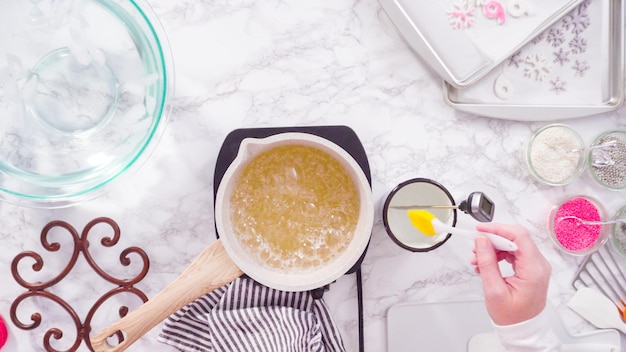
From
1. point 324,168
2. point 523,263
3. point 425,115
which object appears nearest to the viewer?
point 523,263

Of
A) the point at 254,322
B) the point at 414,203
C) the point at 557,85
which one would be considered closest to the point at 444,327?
the point at 414,203

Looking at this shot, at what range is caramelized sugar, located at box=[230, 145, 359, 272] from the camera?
3.04 feet

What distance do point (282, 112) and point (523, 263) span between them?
441 mm

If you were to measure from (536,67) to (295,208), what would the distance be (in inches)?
18.4

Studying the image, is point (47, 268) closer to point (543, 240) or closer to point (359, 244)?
point (359, 244)

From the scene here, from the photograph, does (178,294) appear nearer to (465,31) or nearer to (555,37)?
(465,31)

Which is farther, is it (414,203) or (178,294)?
(414,203)

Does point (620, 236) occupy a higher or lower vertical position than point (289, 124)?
lower

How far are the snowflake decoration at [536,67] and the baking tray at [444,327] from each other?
387 mm

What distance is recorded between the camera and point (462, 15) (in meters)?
1.00

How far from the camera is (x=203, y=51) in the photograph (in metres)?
1.00

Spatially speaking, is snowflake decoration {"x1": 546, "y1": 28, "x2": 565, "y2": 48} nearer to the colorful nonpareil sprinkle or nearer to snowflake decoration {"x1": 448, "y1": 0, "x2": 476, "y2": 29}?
snowflake decoration {"x1": 448, "y1": 0, "x2": 476, "y2": 29}

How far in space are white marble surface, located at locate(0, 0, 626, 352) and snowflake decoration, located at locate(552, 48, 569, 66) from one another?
107 millimetres

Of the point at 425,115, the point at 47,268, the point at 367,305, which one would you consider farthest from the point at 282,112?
the point at 47,268
